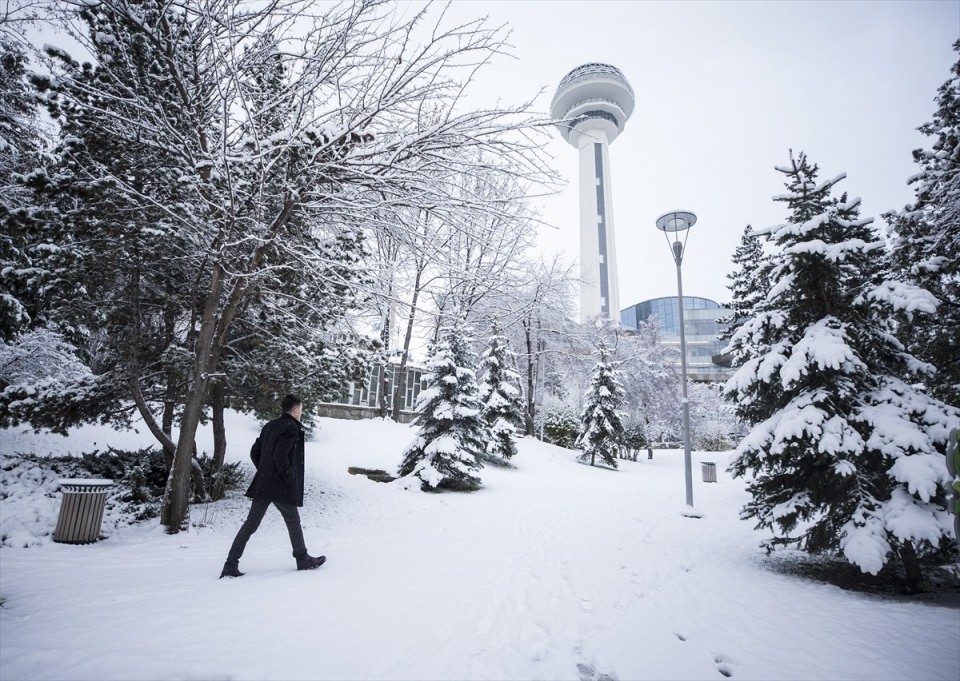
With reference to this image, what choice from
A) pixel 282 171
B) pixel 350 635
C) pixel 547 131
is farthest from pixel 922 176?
pixel 350 635

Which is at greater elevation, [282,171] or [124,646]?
[282,171]

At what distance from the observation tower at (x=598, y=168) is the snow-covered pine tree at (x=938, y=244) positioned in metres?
56.8

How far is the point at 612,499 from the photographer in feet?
39.7

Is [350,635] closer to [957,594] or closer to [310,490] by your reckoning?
[957,594]

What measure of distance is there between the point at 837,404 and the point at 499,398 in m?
15.1

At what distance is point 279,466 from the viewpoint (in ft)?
15.0

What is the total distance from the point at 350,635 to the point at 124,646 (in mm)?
1391

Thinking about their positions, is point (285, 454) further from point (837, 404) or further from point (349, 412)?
point (349, 412)

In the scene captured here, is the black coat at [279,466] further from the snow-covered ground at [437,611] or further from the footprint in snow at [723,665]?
the footprint in snow at [723,665]

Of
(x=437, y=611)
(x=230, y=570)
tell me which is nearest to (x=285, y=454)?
(x=230, y=570)

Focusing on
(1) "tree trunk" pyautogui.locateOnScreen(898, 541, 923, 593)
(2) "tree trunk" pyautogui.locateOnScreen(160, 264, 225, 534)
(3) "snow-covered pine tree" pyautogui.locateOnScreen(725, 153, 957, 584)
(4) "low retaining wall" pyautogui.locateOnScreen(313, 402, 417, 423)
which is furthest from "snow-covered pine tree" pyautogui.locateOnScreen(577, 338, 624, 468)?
(2) "tree trunk" pyautogui.locateOnScreen(160, 264, 225, 534)

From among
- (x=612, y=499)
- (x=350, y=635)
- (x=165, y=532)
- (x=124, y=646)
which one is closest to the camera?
(x=124, y=646)

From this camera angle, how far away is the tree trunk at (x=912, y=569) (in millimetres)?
4664

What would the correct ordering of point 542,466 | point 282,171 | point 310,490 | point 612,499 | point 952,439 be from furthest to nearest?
point 542,466
point 612,499
point 310,490
point 282,171
point 952,439
